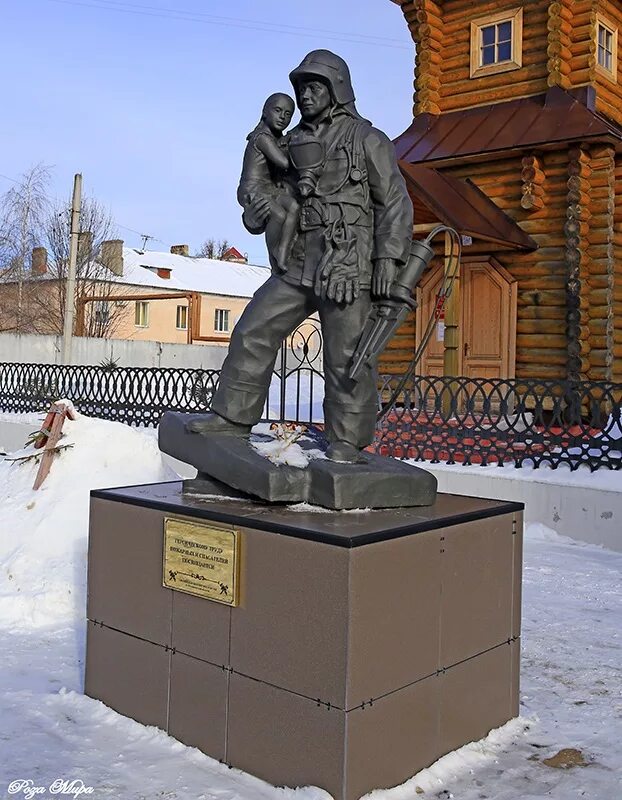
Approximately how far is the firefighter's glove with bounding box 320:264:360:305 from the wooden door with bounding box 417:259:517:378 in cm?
852

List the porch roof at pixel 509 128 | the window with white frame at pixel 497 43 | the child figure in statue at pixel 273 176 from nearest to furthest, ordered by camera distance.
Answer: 1. the child figure in statue at pixel 273 176
2. the porch roof at pixel 509 128
3. the window with white frame at pixel 497 43

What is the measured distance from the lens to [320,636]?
10.1 ft

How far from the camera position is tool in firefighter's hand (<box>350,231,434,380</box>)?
3918 millimetres

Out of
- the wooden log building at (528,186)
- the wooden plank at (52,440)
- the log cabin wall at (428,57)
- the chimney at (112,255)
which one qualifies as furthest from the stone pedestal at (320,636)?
the chimney at (112,255)

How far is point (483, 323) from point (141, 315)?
2347 centimetres

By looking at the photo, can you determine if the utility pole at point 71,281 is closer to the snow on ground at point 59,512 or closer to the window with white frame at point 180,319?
the snow on ground at point 59,512

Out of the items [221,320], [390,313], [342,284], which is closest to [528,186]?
[390,313]

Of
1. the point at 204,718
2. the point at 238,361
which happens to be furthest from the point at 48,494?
the point at 204,718

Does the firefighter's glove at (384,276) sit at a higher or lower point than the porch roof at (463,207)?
lower

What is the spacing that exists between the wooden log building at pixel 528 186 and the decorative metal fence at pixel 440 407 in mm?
723

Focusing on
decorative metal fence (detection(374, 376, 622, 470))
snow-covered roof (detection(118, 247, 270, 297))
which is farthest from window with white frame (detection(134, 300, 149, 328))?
decorative metal fence (detection(374, 376, 622, 470))

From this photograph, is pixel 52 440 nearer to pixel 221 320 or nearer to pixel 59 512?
pixel 59 512

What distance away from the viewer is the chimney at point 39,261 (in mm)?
28938

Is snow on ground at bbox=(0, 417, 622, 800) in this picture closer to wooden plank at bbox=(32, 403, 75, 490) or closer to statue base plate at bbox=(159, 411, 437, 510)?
wooden plank at bbox=(32, 403, 75, 490)
